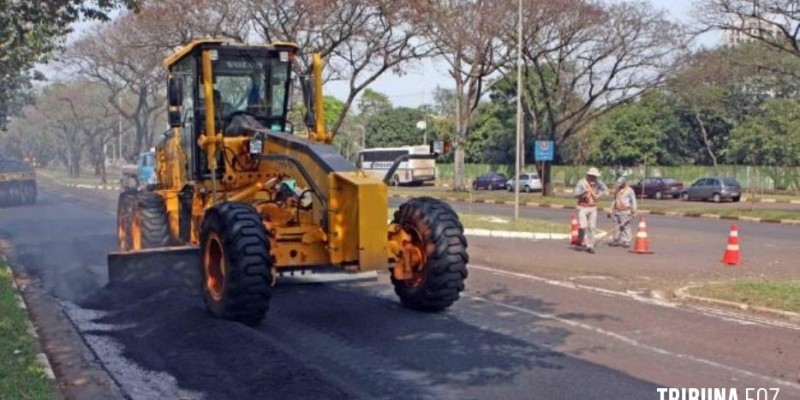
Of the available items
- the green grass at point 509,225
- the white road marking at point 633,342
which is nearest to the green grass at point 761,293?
the white road marking at point 633,342

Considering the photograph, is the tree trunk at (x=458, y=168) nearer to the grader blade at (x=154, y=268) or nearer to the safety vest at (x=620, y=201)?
the safety vest at (x=620, y=201)

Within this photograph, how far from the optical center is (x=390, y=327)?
10742 mm

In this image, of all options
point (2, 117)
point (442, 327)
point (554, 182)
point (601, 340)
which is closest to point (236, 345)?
point (442, 327)

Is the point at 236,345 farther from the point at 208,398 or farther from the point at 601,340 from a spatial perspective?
the point at 601,340

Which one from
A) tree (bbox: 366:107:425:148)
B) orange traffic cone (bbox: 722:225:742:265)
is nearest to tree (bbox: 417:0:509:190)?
orange traffic cone (bbox: 722:225:742:265)

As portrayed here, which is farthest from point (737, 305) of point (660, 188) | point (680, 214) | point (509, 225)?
point (660, 188)

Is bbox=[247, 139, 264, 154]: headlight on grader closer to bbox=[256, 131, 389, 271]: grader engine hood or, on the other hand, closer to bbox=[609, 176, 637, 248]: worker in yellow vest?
bbox=[256, 131, 389, 271]: grader engine hood

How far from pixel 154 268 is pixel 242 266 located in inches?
142

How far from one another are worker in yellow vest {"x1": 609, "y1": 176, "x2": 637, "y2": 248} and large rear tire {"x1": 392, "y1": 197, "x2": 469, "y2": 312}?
35.5 feet

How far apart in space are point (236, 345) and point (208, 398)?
162cm

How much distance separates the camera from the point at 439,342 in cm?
986

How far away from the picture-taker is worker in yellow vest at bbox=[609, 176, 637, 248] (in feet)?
70.9

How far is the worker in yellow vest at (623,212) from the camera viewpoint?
21.6 metres

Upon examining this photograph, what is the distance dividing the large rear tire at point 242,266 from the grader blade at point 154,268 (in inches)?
101
